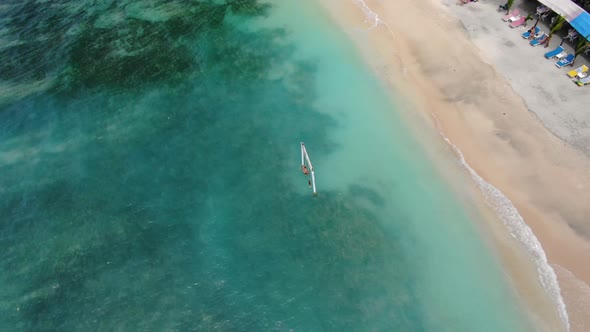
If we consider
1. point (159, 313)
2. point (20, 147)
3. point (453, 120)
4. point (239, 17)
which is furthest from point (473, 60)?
point (20, 147)

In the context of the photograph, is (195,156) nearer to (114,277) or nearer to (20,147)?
(114,277)

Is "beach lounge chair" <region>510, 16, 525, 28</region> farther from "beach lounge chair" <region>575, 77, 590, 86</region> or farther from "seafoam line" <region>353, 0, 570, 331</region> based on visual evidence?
"seafoam line" <region>353, 0, 570, 331</region>

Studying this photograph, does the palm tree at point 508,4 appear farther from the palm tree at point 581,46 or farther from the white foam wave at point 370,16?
the white foam wave at point 370,16

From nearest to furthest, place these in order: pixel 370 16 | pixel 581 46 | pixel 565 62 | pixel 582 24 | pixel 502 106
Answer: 1. pixel 502 106
2. pixel 581 46
3. pixel 565 62
4. pixel 582 24
5. pixel 370 16

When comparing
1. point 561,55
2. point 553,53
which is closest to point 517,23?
point 553,53

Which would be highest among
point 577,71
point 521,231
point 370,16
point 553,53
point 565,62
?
point 577,71

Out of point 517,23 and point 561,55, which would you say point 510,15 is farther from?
point 561,55
